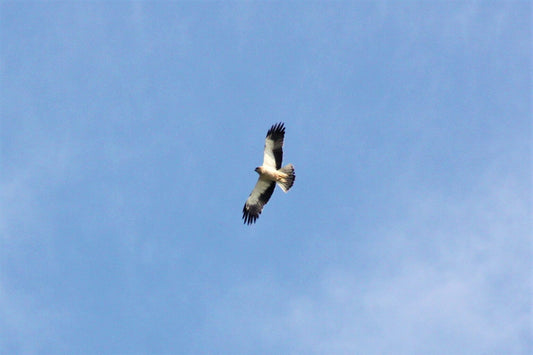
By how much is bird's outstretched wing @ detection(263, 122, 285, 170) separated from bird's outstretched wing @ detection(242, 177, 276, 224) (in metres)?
1.33

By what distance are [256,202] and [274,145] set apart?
9.46 ft

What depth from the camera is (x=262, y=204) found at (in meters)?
45.4

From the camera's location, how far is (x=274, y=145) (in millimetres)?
44219

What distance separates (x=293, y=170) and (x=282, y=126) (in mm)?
Result: 1964

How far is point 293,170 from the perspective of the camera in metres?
43.9

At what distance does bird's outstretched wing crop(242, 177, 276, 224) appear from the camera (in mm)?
45031

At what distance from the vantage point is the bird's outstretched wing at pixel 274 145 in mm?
44156

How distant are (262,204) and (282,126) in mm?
3731

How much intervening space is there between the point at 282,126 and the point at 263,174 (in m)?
2.23

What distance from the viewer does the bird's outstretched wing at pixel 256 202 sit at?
45031 millimetres

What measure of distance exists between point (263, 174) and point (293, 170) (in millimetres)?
1305

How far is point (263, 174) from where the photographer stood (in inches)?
1735

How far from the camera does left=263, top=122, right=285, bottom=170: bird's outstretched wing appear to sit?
44.2 metres

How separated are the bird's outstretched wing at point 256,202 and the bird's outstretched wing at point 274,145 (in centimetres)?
133
